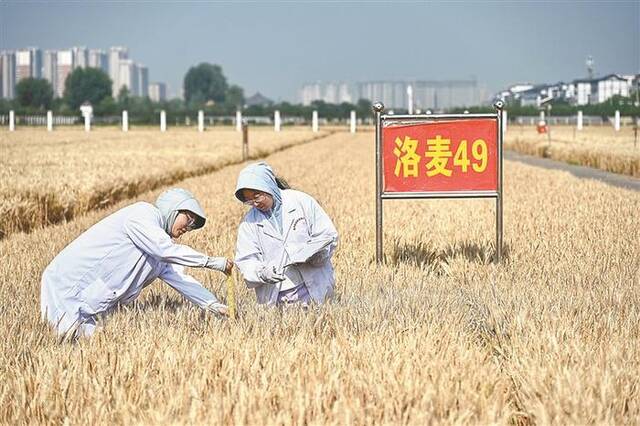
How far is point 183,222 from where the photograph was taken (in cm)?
580

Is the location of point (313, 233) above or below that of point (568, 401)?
above

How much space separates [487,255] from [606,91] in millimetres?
114561

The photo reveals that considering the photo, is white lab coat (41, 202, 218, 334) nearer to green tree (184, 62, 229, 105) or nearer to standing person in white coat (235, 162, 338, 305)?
standing person in white coat (235, 162, 338, 305)

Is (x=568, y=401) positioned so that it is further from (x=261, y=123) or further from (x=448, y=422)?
(x=261, y=123)

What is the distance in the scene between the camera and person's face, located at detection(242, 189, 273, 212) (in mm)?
6246

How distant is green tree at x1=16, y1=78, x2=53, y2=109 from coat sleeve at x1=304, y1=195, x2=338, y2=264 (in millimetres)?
126803

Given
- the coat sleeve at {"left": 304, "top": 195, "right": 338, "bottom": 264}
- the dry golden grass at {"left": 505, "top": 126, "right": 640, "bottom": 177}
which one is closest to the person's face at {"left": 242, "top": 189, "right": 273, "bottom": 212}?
the coat sleeve at {"left": 304, "top": 195, "right": 338, "bottom": 264}

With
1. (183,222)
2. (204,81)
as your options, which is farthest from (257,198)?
(204,81)

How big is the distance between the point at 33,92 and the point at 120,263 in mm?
132154

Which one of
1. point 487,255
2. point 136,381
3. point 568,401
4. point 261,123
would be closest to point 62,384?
point 136,381

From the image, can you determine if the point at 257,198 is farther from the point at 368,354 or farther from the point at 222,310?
the point at 368,354

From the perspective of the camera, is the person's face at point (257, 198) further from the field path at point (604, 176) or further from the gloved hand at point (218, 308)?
the field path at point (604, 176)

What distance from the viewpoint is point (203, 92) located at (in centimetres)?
19562

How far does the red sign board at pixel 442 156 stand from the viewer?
869 cm
